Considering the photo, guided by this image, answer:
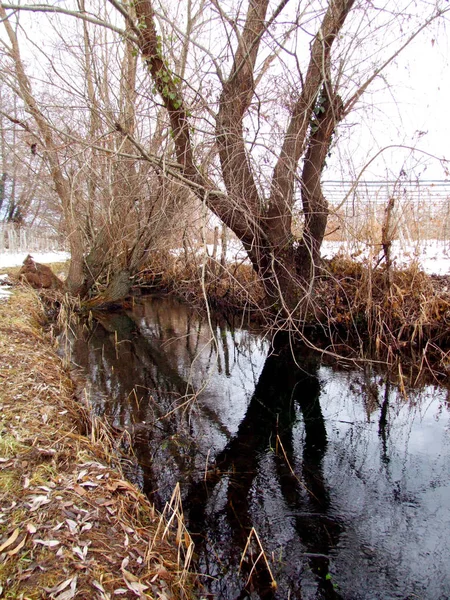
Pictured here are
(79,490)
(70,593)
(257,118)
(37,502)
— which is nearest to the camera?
(70,593)

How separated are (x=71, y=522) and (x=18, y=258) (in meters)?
17.9

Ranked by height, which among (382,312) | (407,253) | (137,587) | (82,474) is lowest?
(137,587)

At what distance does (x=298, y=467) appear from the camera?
12.6 feet

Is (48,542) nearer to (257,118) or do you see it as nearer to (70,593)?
(70,593)

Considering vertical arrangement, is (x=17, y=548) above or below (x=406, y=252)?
below

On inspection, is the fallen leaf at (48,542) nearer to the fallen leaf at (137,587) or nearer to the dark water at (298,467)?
the fallen leaf at (137,587)

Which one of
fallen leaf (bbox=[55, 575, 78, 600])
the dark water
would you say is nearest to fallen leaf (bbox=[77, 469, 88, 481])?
the dark water

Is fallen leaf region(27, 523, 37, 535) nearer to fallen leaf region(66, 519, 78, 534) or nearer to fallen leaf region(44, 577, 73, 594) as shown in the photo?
fallen leaf region(66, 519, 78, 534)

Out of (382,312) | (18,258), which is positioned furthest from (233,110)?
(18,258)

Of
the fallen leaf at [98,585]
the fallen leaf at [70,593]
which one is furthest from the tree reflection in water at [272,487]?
the fallen leaf at [70,593]

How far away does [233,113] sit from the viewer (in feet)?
20.1

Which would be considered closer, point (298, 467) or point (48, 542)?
point (48, 542)

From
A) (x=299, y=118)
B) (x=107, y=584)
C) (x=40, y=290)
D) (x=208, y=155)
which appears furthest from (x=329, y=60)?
(x=40, y=290)

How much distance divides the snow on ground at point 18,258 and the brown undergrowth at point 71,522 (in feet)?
20.7
